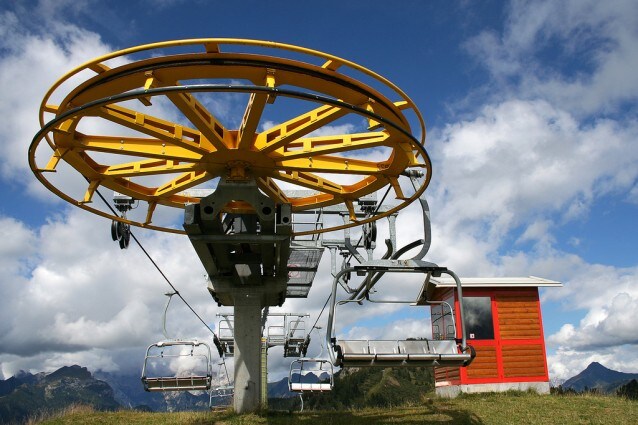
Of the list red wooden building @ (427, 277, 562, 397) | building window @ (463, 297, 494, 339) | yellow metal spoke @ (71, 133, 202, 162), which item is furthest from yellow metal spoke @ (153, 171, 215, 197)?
building window @ (463, 297, 494, 339)

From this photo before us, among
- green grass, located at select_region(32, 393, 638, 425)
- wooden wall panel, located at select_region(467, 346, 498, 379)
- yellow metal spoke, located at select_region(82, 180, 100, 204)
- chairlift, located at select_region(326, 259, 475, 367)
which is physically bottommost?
green grass, located at select_region(32, 393, 638, 425)

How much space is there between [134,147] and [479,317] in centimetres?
1473

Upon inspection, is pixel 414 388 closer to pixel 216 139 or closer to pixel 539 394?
pixel 539 394

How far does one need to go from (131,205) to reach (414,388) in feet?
231

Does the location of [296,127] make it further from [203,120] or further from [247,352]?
[247,352]

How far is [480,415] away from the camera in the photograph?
44.2 feet

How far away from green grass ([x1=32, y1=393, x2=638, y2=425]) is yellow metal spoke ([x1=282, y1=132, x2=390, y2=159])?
6.37 meters

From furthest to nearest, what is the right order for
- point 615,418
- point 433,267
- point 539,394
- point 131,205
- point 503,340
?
point 503,340
point 539,394
point 615,418
point 131,205
point 433,267

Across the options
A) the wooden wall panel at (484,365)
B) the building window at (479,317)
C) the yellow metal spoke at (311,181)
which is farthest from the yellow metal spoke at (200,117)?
the wooden wall panel at (484,365)

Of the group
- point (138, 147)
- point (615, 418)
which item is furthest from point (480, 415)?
point (138, 147)

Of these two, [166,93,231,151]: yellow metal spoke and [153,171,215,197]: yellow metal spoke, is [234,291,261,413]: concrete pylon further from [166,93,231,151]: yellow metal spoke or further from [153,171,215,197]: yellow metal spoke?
[166,93,231,151]: yellow metal spoke

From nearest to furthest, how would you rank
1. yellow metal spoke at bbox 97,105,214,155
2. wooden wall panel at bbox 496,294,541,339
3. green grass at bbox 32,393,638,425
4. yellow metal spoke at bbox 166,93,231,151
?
yellow metal spoke at bbox 166,93,231,151 < yellow metal spoke at bbox 97,105,214,155 < green grass at bbox 32,393,638,425 < wooden wall panel at bbox 496,294,541,339

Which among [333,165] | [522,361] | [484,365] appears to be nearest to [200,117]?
[333,165]

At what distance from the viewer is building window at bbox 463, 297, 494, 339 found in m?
19.3
